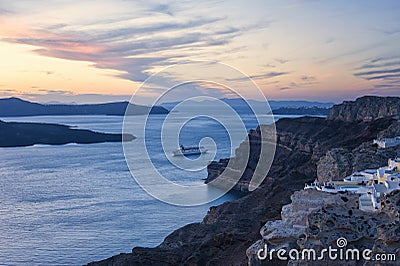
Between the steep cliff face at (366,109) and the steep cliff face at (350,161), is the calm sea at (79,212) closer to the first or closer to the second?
the steep cliff face at (350,161)

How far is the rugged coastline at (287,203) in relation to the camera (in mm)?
11275

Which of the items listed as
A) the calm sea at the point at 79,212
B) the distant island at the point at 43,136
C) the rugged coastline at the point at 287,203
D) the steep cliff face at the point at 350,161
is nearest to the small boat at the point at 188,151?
the calm sea at the point at 79,212

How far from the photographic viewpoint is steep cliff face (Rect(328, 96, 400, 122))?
58.0 meters

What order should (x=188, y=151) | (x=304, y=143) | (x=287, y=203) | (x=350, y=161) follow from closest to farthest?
(x=350, y=161) < (x=287, y=203) < (x=304, y=143) < (x=188, y=151)

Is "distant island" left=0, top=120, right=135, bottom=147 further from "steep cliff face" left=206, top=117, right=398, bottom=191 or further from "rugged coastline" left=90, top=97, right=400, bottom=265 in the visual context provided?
"rugged coastline" left=90, top=97, right=400, bottom=265

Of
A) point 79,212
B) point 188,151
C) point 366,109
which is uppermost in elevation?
point 366,109

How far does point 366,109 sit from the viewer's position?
6203 centimetres

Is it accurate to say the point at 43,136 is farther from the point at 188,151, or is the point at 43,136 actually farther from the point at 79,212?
the point at 79,212

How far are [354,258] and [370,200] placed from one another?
1711mm

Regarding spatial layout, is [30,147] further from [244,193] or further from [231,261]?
[231,261]

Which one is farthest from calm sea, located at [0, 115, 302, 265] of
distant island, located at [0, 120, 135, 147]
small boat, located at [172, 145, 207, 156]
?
distant island, located at [0, 120, 135, 147]

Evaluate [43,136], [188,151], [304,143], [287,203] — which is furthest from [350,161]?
[43,136]

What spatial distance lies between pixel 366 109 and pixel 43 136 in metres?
62.3

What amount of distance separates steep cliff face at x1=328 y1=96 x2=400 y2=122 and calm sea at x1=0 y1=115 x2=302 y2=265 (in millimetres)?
19084
